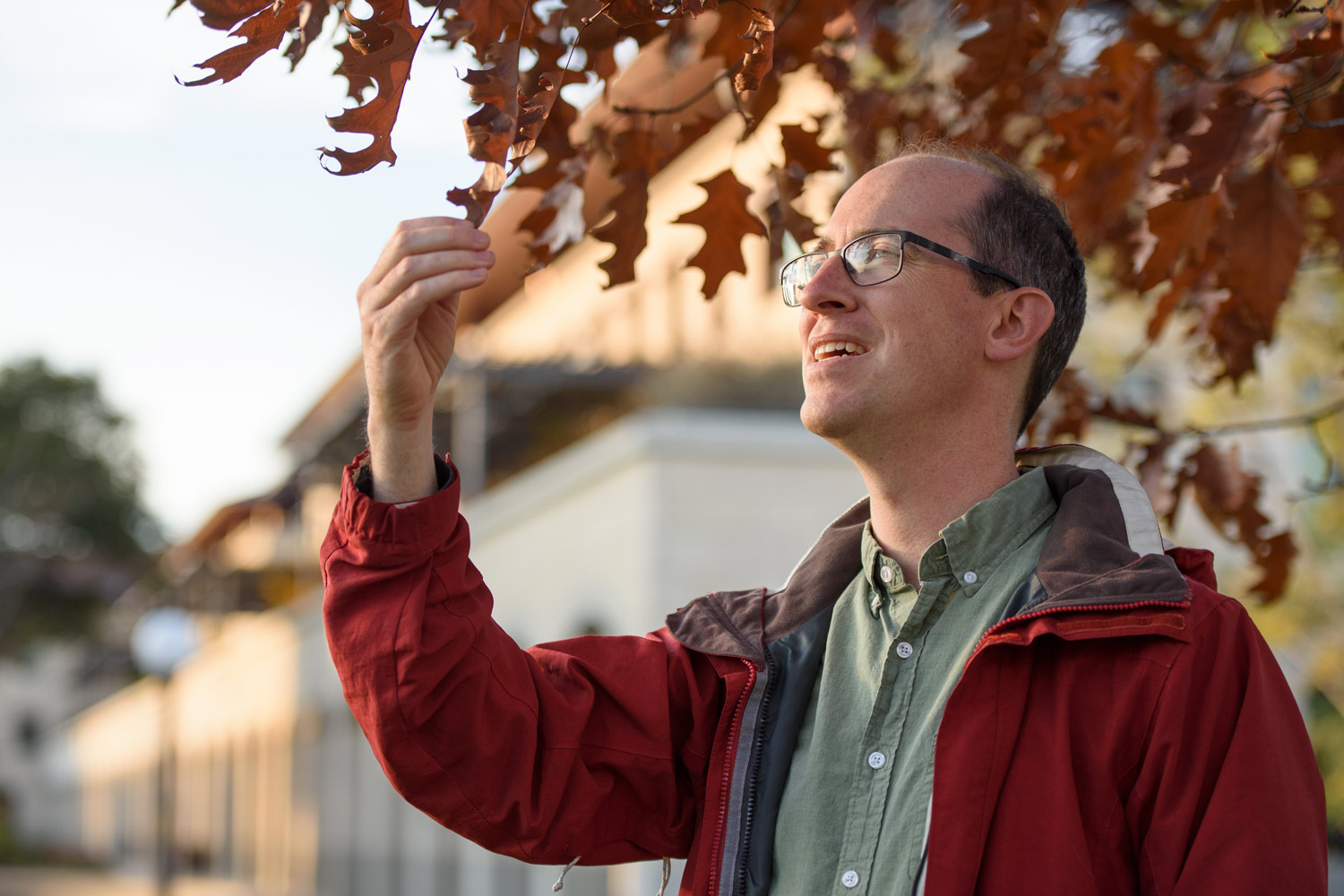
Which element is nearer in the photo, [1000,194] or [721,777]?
[721,777]

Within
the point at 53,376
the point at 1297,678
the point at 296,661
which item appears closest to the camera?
the point at 1297,678

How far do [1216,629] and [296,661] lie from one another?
2125cm

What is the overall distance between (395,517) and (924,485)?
81 cm

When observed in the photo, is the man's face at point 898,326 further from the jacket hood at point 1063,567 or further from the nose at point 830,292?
the jacket hood at point 1063,567

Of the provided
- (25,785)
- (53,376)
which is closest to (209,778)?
(53,376)

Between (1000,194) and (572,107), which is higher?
(572,107)

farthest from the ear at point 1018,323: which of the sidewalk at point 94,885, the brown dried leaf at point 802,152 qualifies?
the sidewalk at point 94,885

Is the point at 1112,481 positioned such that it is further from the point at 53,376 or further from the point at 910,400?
the point at 53,376

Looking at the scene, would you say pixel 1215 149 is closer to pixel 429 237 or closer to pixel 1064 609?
pixel 1064 609

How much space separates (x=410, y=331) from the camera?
1979 millimetres

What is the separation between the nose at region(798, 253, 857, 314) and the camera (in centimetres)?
235

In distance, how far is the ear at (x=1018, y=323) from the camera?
2.42m

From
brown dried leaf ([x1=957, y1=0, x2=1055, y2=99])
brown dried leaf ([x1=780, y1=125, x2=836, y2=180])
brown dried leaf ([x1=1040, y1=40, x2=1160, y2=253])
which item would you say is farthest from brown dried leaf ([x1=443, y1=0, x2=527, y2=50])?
brown dried leaf ([x1=1040, y1=40, x2=1160, y2=253])

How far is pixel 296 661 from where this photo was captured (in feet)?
72.7
